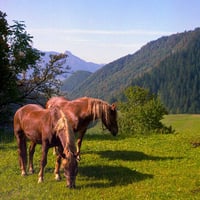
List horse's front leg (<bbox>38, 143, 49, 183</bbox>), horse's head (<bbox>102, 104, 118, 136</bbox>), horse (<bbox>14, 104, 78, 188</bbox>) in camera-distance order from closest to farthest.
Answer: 1. horse (<bbox>14, 104, 78, 188</bbox>)
2. horse's front leg (<bbox>38, 143, 49, 183</bbox>)
3. horse's head (<bbox>102, 104, 118, 136</bbox>)

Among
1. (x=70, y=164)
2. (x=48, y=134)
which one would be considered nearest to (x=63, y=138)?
(x=48, y=134)

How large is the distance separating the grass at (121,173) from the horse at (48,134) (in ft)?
2.23

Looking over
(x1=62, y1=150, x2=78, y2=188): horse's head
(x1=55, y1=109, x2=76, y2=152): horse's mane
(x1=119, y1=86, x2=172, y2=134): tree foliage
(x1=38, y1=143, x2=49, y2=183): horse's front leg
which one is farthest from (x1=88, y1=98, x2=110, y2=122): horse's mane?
(x1=119, y1=86, x2=172, y2=134): tree foliage

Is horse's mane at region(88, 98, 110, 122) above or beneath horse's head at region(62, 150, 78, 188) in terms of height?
above

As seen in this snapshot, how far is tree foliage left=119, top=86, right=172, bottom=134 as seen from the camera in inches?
2151

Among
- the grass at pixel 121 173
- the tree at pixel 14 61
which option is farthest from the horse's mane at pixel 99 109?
the tree at pixel 14 61

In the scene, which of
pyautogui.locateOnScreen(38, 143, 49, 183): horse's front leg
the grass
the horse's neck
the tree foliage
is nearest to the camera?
the grass

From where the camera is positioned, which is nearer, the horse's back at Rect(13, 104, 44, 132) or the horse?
the horse

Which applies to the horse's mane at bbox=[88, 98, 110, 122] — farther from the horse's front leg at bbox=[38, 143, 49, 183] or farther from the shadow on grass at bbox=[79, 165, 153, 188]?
the horse's front leg at bbox=[38, 143, 49, 183]

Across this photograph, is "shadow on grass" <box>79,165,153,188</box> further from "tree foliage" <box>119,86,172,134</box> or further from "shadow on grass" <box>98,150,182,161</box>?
"tree foliage" <box>119,86,172,134</box>

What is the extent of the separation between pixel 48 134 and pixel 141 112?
44.6 metres

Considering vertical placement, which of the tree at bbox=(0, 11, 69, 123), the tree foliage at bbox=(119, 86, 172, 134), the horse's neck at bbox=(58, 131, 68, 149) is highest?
the tree at bbox=(0, 11, 69, 123)

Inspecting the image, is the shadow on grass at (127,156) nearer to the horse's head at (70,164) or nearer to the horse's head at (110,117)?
the horse's head at (110,117)

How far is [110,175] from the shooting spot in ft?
42.3
